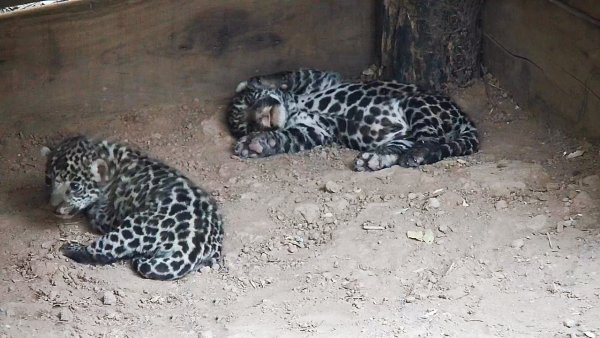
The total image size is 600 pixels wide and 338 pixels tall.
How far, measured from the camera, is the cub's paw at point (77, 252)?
20.9 ft

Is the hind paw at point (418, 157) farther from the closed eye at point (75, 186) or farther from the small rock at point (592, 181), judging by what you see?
the closed eye at point (75, 186)

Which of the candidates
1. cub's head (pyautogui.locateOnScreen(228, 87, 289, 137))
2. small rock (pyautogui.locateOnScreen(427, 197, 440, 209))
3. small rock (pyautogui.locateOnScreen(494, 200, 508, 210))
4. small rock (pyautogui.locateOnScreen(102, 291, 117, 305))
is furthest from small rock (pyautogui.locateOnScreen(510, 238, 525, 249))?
cub's head (pyautogui.locateOnScreen(228, 87, 289, 137))

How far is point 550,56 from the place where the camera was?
7395 millimetres

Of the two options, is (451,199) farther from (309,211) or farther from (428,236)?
(309,211)

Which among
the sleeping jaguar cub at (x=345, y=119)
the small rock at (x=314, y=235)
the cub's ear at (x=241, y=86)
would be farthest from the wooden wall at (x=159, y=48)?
the small rock at (x=314, y=235)

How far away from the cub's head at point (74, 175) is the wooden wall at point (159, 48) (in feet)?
2.68

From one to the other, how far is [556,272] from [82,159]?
3.33m

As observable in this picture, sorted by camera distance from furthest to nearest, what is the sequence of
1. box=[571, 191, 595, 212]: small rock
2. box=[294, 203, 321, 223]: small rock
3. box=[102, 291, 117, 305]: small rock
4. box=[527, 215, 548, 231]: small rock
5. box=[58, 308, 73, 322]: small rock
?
box=[294, 203, 321, 223]: small rock → box=[571, 191, 595, 212]: small rock → box=[527, 215, 548, 231]: small rock → box=[102, 291, 117, 305]: small rock → box=[58, 308, 73, 322]: small rock

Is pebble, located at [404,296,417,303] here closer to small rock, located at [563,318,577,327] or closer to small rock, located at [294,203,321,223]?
small rock, located at [563,318,577,327]

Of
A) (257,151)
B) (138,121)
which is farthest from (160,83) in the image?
(257,151)

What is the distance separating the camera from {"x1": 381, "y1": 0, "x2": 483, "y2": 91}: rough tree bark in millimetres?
7840

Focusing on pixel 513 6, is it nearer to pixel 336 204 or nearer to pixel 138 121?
pixel 336 204

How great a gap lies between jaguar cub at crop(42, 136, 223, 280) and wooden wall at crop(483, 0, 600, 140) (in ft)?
8.93

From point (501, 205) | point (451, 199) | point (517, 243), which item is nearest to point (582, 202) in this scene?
point (501, 205)
